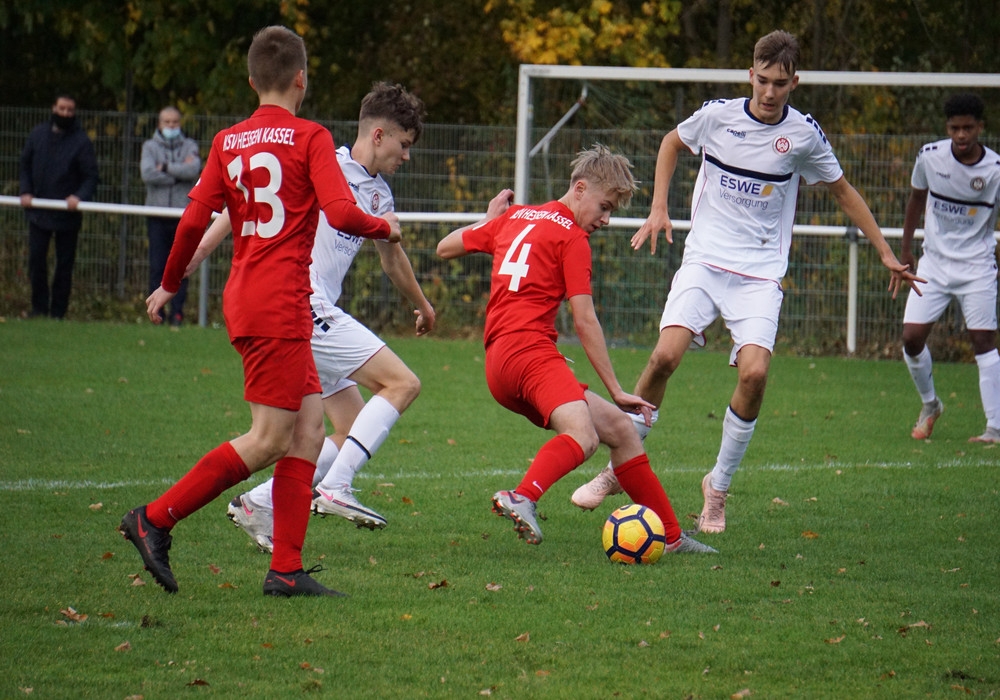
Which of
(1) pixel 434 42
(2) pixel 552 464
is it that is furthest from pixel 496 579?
(1) pixel 434 42

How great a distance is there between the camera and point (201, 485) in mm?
4625

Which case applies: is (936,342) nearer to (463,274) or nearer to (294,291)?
(463,274)

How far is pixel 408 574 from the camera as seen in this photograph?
5.18 meters

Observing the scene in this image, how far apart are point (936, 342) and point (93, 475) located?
9993 millimetres

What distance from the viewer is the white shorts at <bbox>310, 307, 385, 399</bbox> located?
5977 millimetres

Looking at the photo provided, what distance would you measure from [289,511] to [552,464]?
113 cm

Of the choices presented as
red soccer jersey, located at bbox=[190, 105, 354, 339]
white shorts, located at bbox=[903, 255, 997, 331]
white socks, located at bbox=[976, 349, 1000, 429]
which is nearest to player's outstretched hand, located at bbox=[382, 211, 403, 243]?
red soccer jersey, located at bbox=[190, 105, 354, 339]

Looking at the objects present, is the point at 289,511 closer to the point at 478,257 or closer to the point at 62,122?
the point at 478,257

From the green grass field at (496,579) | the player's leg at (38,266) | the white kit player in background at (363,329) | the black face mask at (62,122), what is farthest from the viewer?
the player's leg at (38,266)

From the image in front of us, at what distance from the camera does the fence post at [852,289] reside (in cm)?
1365

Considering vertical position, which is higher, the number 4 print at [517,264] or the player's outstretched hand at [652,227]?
the player's outstretched hand at [652,227]

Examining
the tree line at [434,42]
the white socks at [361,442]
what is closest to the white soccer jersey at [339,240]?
the white socks at [361,442]

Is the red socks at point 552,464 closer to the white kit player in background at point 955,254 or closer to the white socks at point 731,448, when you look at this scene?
the white socks at point 731,448

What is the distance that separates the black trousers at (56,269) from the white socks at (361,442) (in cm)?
956
